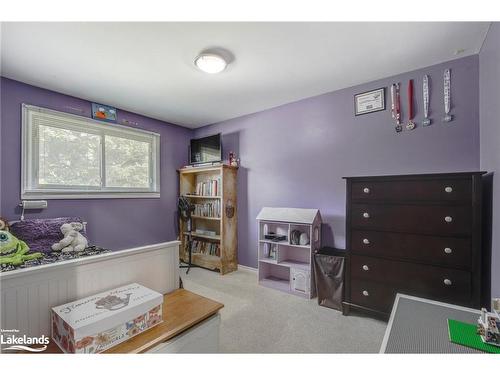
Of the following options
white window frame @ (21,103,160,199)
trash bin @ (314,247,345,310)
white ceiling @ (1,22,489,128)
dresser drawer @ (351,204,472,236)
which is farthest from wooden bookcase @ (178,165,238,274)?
dresser drawer @ (351,204,472,236)

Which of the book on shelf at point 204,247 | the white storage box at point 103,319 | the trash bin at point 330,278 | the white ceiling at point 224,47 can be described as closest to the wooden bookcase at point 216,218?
the book on shelf at point 204,247

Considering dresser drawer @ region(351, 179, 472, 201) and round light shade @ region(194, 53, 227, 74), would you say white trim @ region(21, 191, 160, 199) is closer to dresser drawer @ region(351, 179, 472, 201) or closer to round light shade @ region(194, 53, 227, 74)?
round light shade @ region(194, 53, 227, 74)

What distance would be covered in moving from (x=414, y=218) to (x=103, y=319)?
2204 millimetres

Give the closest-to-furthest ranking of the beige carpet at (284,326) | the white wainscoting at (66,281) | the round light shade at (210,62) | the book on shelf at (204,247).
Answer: the white wainscoting at (66,281) < the beige carpet at (284,326) < the round light shade at (210,62) < the book on shelf at (204,247)

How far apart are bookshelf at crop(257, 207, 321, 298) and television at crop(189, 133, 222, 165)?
49.9 inches

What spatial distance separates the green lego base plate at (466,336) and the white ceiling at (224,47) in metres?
1.94

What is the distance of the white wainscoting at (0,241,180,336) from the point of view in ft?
3.31

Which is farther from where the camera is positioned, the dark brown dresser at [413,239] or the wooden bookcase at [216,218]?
the wooden bookcase at [216,218]

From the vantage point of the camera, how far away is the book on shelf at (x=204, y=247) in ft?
12.2

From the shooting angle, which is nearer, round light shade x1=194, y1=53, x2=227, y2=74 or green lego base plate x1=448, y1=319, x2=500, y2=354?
green lego base plate x1=448, y1=319, x2=500, y2=354

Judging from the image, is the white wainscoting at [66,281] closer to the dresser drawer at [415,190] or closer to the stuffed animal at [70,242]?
the stuffed animal at [70,242]

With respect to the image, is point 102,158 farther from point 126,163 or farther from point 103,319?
point 103,319
